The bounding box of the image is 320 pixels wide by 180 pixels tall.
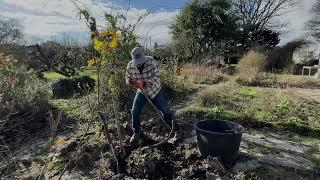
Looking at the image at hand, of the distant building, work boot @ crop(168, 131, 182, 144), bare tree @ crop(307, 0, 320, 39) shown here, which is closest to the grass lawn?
work boot @ crop(168, 131, 182, 144)

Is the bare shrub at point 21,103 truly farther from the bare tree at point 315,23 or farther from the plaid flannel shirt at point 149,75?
the bare tree at point 315,23

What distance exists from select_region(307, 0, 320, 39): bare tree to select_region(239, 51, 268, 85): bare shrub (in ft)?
32.8

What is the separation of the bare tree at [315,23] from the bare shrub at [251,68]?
32.8ft

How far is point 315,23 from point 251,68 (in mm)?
13616

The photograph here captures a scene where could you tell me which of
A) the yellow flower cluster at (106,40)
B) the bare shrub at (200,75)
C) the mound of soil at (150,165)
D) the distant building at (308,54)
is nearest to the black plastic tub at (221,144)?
the mound of soil at (150,165)

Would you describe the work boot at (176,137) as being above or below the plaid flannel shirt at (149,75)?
below

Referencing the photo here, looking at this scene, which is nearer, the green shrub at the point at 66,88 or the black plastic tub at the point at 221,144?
the black plastic tub at the point at 221,144

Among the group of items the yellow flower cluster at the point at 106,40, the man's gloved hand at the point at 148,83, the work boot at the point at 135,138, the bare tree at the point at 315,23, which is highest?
the bare tree at the point at 315,23

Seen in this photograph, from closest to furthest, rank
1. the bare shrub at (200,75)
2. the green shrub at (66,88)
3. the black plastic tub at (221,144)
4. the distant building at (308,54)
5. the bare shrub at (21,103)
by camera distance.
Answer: the black plastic tub at (221,144) < the bare shrub at (21,103) < the green shrub at (66,88) < the bare shrub at (200,75) < the distant building at (308,54)

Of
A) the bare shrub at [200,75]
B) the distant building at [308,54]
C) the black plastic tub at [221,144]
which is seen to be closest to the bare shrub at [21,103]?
the black plastic tub at [221,144]

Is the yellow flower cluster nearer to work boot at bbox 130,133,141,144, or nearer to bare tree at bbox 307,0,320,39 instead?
work boot at bbox 130,133,141,144

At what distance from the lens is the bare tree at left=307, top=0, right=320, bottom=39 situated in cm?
2456

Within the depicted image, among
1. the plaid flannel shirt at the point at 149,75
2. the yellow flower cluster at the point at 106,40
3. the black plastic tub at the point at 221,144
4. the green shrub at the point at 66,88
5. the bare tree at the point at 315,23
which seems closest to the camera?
the yellow flower cluster at the point at 106,40

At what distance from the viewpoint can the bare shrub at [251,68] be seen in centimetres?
1247
